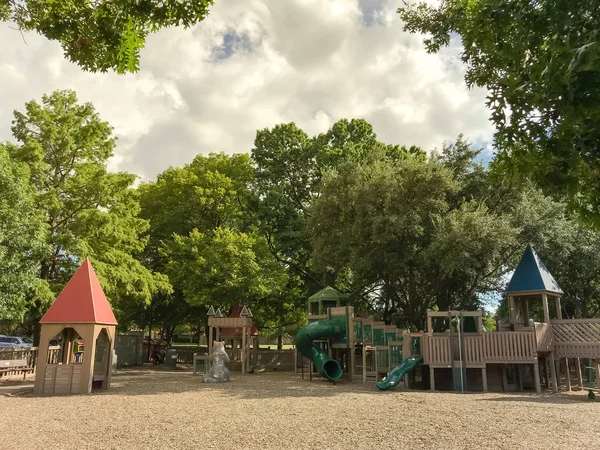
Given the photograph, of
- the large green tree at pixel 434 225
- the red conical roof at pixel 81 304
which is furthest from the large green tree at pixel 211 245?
the red conical roof at pixel 81 304

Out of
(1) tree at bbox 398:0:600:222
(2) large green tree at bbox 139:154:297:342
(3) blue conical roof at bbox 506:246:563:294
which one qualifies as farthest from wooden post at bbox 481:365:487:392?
(2) large green tree at bbox 139:154:297:342

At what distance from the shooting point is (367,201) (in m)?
21.3

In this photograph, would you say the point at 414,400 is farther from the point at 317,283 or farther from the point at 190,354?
the point at 190,354

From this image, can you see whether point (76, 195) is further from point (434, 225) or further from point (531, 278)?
point (531, 278)

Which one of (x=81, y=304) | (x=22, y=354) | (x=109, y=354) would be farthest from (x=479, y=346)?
(x=22, y=354)

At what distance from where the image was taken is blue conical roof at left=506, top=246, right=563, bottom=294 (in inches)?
694

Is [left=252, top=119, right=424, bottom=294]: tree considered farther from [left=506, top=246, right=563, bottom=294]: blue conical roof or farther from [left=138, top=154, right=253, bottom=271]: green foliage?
[left=506, top=246, right=563, bottom=294]: blue conical roof

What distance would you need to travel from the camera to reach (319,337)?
64.0 feet

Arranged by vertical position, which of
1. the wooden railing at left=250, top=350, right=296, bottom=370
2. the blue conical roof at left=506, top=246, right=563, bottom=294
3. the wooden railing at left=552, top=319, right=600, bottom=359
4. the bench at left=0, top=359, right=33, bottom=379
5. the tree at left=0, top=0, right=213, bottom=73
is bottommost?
the wooden railing at left=250, top=350, right=296, bottom=370

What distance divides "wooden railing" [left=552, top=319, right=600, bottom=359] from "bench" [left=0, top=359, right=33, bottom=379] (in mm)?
20087

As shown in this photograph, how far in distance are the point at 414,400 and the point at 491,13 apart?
10.1 metres

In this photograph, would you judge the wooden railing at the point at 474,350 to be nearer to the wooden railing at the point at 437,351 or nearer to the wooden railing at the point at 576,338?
the wooden railing at the point at 437,351

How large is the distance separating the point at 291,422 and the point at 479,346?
31.0ft

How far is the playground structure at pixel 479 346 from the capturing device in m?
16.0
